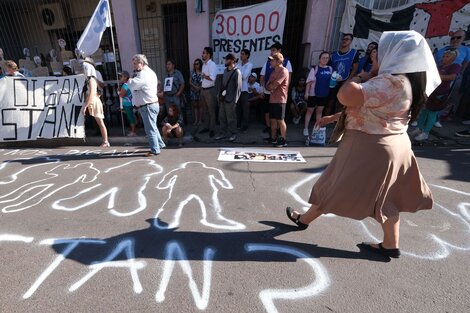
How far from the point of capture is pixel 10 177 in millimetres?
3723

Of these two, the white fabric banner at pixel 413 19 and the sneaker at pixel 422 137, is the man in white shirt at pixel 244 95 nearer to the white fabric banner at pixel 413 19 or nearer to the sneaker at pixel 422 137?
the white fabric banner at pixel 413 19

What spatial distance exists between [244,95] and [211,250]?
442 cm

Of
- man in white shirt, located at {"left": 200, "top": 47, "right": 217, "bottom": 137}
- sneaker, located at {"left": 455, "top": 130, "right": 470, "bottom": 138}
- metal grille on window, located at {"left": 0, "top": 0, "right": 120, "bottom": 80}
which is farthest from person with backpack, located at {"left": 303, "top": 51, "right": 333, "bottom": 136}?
metal grille on window, located at {"left": 0, "top": 0, "right": 120, "bottom": 80}

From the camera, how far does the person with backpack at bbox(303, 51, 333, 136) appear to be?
5.18 metres

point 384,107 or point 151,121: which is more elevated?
point 384,107

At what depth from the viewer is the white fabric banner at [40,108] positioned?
5.32 metres

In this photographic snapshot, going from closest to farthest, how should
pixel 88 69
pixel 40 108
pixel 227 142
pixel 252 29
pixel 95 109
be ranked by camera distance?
pixel 88 69 → pixel 95 109 → pixel 40 108 → pixel 227 142 → pixel 252 29

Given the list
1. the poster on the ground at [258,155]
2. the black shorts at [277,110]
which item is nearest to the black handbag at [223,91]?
the black shorts at [277,110]

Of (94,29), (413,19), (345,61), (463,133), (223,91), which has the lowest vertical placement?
(463,133)

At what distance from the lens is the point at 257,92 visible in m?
6.29

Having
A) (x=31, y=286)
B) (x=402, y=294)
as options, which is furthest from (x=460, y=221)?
(x=31, y=286)

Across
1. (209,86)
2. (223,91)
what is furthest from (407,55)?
(209,86)

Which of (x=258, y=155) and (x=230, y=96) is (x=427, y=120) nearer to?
(x=258, y=155)

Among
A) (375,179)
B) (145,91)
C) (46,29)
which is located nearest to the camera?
(375,179)
